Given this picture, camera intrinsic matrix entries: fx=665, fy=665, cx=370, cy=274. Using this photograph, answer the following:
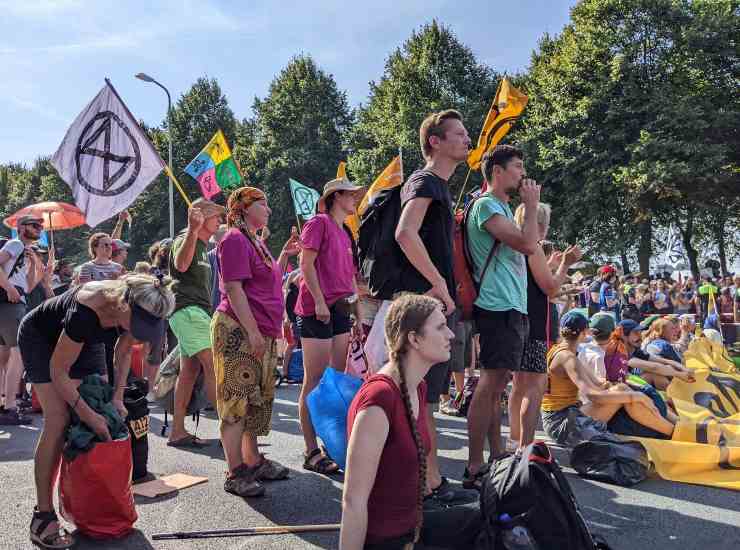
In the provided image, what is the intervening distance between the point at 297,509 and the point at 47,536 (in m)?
1.31

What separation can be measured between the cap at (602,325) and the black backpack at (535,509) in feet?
11.4

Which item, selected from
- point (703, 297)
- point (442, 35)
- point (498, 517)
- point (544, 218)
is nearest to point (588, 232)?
point (703, 297)

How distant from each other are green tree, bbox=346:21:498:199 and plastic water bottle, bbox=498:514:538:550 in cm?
2924

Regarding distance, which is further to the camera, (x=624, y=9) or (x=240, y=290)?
(x=624, y=9)

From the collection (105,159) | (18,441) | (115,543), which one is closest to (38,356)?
(115,543)

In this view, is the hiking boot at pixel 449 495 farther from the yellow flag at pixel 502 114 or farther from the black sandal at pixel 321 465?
the yellow flag at pixel 502 114

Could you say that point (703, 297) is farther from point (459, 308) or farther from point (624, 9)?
point (459, 308)

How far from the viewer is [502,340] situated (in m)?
4.14

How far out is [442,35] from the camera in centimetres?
3469

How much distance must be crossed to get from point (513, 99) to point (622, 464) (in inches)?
159

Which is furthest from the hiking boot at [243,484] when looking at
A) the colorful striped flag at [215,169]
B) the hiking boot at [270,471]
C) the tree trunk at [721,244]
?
the tree trunk at [721,244]

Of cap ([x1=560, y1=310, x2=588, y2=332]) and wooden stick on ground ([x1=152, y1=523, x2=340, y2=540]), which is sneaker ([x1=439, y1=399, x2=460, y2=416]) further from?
wooden stick on ground ([x1=152, y1=523, x2=340, y2=540])

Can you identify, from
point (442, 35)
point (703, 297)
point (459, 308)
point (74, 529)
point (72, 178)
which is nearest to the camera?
point (74, 529)

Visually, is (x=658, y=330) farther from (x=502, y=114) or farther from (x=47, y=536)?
(x=47, y=536)
